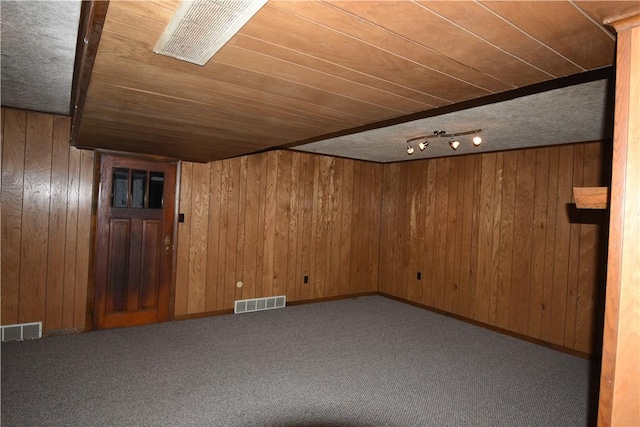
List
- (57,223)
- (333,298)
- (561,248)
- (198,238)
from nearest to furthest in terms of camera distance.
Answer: (57,223), (561,248), (198,238), (333,298)

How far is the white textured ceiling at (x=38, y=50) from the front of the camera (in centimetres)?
170

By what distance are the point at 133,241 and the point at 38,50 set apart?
244 centimetres

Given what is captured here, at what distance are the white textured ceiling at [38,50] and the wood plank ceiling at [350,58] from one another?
432 millimetres

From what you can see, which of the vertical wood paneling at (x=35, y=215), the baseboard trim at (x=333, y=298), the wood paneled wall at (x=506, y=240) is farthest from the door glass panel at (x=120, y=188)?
the wood paneled wall at (x=506, y=240)

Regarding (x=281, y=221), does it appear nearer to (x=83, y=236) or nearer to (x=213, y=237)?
(x=213, y=237)

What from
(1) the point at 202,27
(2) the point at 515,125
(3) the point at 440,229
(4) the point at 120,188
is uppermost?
(2) the point at 515,125

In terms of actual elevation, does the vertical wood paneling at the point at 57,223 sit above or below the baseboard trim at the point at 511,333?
above

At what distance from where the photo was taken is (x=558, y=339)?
395 cm

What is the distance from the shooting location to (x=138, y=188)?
4160mm

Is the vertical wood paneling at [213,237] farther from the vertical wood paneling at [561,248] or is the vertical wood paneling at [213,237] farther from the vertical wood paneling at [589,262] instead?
the vertical wood paneling at [589,262]

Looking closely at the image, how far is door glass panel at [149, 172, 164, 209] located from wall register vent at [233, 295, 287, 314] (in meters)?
1.69

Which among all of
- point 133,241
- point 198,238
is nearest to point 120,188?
point 133,241

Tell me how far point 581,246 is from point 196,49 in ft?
14.1

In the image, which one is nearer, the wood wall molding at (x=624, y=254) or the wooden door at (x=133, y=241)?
the wood wall molding at (x=624, y=254)
